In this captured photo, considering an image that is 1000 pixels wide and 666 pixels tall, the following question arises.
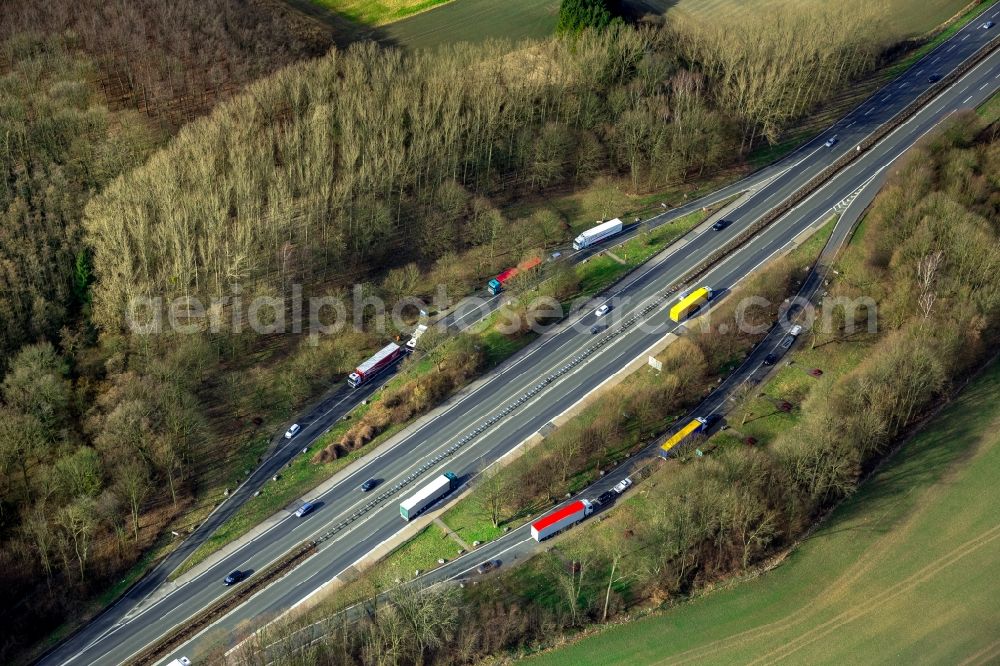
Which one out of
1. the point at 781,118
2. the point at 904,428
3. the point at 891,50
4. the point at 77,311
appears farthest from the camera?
the point at 891,50

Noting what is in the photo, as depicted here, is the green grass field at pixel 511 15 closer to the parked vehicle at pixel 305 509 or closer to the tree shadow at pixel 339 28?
the tree shadow at pixel 339 28

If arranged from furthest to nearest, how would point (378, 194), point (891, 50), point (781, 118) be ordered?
point (891, 50) → point (781, 118) → point (378, 194)

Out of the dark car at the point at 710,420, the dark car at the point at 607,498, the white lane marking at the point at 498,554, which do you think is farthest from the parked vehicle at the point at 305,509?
the dark car at the point at 710,420

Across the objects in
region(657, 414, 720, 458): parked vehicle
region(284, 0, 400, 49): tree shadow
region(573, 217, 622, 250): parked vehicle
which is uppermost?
region(284, 0, 400, 49): tree shadow

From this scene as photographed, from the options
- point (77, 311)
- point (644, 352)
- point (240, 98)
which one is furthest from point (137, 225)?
point (644, 352)

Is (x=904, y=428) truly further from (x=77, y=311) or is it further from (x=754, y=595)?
(x=77, y=311)

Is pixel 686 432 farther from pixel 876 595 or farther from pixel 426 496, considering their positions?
pixel 426 496

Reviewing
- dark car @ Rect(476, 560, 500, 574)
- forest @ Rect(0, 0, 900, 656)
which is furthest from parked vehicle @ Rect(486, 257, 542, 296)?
dark car @ Rect(476, 560, 500, 574)

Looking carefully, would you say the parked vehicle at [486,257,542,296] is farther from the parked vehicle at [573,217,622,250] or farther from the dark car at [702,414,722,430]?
the dark car at [702,414,722,430]
